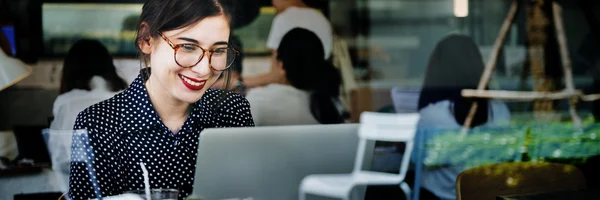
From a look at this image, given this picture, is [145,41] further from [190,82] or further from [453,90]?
[453,90]

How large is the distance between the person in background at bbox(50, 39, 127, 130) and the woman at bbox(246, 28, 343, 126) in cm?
74

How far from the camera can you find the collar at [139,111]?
2754mm

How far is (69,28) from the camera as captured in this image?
3191mm

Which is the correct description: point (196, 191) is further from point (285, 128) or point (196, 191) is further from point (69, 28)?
point (69, 28)

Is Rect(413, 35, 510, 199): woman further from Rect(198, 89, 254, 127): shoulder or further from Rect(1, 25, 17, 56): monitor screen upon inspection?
Rect(1, 25, 17, 56): monitor screen

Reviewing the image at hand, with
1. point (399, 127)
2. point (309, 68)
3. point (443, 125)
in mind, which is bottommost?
point (443, 125)

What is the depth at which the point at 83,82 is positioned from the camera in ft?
9.76

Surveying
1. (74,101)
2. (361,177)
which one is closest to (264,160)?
(361,177)

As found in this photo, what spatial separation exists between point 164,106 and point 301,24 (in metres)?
1.14

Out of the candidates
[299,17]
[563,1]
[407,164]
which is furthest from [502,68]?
[299,17]

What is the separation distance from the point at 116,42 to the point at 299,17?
1.05 meters

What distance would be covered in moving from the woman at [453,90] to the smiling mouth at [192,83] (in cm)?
181

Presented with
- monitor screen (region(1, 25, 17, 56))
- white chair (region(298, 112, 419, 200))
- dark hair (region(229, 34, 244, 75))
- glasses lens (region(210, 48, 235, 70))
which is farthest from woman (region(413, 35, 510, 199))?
monitor screen (region(1, 25, 17, 56))

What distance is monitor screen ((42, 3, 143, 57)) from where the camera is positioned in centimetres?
301
